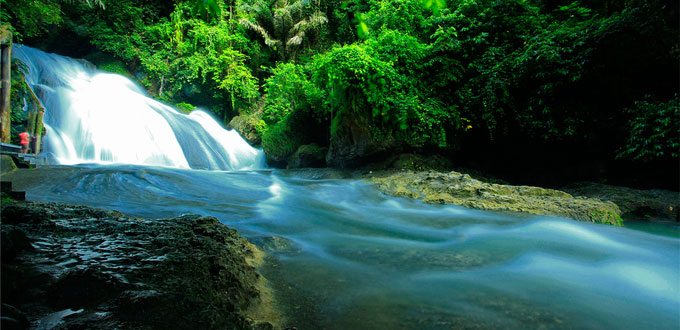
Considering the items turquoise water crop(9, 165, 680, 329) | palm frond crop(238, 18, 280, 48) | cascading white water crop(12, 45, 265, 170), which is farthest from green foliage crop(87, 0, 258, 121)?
turquoise water crop(9, 165, 680, 329)

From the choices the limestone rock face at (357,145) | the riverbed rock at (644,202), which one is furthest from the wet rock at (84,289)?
the riverbed rock at (644,202)

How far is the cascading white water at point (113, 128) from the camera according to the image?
35.4 ft

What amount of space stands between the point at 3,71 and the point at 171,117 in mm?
6184

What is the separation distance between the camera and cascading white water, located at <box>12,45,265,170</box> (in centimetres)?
1080

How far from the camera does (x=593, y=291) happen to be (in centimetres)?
215

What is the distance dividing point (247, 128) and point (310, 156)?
7987mm

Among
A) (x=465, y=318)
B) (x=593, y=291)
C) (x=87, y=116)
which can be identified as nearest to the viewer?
(x=465, y=318)

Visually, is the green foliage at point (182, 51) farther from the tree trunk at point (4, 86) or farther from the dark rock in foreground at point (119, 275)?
the dark rock in foreground at point (119, 275)

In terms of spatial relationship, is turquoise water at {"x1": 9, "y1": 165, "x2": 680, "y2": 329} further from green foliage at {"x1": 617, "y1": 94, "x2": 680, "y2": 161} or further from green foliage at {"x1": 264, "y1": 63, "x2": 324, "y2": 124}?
green foliage at {"x1": 264, "y1": 63, "x2": 324, "y2": 124}

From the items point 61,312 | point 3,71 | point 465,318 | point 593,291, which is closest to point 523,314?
point 465,318

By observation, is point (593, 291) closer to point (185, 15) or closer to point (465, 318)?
point (465, 318)

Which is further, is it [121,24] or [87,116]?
[121,24]

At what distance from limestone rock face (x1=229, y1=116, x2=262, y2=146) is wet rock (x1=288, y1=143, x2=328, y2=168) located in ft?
21.5

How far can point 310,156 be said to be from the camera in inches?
425
